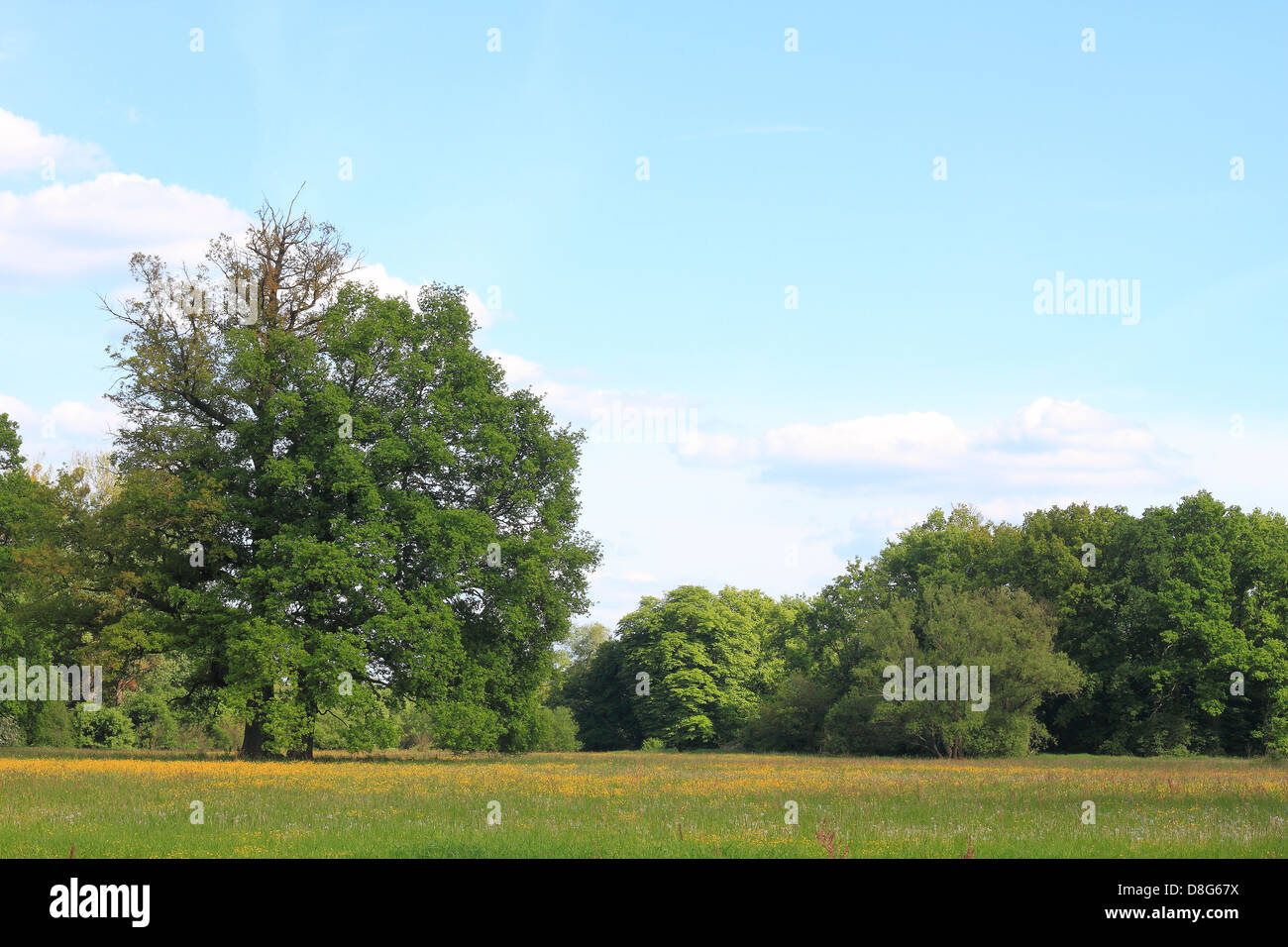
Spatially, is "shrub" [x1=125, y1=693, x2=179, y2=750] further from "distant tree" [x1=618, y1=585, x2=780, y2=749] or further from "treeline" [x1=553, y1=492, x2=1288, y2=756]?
"distant tree" [x1=618, y1=585, x2=780, y2=749]

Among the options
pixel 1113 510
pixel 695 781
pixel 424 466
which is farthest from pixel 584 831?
pixel 1113 510

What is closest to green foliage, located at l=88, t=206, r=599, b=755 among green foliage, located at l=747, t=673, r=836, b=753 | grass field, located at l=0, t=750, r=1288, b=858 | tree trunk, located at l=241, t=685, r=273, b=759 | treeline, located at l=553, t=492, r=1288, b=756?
tree trunk, located at l=241, t=685, r=273, b=759

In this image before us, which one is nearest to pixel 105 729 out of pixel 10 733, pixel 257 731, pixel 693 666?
pixel 10 733

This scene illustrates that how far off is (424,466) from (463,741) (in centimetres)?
1117

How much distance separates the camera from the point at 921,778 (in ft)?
108

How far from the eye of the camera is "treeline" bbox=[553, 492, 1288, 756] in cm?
5519

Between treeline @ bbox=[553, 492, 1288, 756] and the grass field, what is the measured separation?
2150cm

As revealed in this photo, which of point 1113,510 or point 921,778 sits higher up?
point 1113,510

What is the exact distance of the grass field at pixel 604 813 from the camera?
15742mm

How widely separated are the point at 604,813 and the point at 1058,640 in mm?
56928

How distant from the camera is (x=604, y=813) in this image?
20.9 meters

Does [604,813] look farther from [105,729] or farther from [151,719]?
[151,719]

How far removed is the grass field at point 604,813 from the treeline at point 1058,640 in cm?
2150
